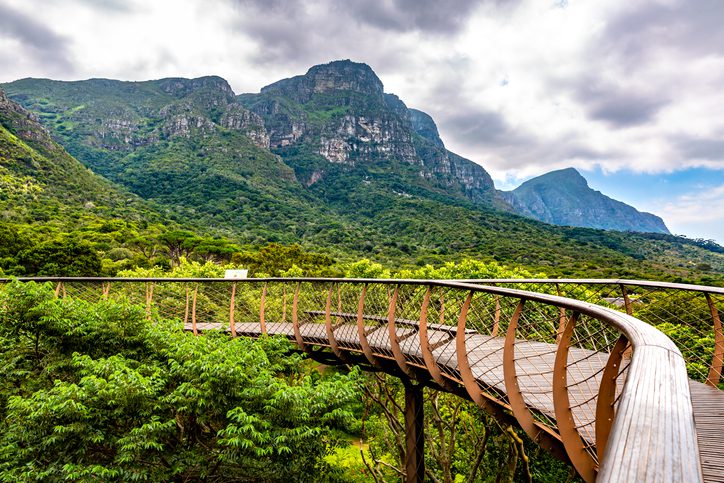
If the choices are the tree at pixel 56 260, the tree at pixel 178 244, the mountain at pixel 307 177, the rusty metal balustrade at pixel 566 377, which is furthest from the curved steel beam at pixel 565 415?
the tree at pixel 178 244

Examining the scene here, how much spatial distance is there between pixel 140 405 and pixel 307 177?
130m

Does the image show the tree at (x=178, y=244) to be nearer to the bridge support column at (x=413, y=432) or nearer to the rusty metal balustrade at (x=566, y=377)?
the rusty metal balustrade at (x=566, y=377)

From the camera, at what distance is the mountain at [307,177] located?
211 feet

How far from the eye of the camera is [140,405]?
4.26 m

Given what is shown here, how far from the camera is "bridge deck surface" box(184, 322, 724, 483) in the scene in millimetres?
2131

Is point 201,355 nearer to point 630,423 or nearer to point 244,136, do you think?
point 630,423

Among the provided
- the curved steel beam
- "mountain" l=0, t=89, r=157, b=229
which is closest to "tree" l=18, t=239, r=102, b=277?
"mountain" l=0, t=89, r=157, b=229

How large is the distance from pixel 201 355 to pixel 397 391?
837 cm

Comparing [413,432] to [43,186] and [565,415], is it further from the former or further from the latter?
[43,186]

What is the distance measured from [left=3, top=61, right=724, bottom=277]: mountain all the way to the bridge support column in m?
33.9

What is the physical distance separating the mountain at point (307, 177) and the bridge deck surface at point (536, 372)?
34.1 metres

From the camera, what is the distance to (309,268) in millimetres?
27672

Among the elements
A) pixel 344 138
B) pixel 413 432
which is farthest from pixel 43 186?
pixel 344 138

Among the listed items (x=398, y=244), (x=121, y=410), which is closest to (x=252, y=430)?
(x=121, y=410)
